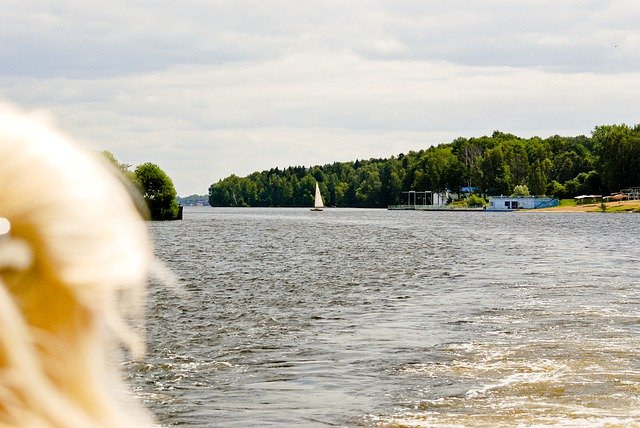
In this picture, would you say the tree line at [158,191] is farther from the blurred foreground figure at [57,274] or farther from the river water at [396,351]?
the blurred foreground figure at [57,274]

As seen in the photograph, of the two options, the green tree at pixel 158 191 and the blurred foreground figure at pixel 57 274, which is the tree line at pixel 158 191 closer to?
the green tree at pixel 158 191

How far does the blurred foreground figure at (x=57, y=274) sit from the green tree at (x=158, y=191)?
159 metres

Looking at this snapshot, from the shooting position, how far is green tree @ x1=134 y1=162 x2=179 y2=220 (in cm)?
16700

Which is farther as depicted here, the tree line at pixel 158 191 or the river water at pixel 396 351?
the tree line at pixel 158 191

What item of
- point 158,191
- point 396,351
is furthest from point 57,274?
point 158,191

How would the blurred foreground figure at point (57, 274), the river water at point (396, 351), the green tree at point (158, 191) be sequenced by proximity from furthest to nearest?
the green tree at point (158, 191)
the river water at point (396, 351)
the blurred foreground figure at point (57, 274)

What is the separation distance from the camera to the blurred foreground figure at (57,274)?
1.34 m

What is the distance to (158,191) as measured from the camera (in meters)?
176

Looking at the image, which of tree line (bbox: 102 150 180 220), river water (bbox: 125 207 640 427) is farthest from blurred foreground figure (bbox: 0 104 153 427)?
tree line (bbox: 102 150 180 220)

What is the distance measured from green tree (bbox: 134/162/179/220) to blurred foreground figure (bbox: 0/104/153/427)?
6247 inches

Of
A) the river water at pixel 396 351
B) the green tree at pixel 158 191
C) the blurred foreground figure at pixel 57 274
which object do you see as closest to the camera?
the blurred foreground figure at pixel 57 274

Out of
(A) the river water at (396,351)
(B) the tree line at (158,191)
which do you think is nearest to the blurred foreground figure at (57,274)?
(A) the river water at (396,351)

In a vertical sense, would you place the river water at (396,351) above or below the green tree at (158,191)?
below

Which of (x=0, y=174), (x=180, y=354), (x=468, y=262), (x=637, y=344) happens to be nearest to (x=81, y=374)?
(x=0, y=174)
